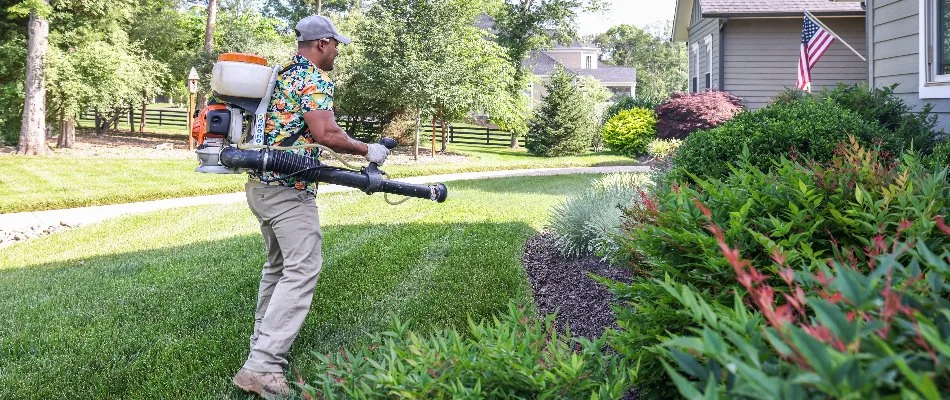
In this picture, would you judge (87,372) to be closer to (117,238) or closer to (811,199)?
(811,199)

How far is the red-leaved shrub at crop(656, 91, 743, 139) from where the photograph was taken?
57.2 feet

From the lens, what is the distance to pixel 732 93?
18688mm

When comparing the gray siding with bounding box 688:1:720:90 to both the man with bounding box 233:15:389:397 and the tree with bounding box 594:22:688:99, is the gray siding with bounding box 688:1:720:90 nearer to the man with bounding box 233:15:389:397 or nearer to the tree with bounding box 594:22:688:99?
the man with bounding box 233:15:389:397

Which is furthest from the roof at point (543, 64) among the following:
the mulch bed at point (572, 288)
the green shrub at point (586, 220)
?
the mulch bed at point (572, 288)

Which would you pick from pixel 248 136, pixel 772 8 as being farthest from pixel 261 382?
pixel 772 8

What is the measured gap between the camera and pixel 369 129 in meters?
28.1

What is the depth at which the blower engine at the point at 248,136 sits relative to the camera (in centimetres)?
378

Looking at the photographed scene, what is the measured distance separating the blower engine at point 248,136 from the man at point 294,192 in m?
0.07

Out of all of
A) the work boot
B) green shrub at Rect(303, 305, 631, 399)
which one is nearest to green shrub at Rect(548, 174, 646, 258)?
the work boot

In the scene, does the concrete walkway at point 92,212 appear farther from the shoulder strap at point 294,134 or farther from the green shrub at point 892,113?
the shoulder strap at point 294,134

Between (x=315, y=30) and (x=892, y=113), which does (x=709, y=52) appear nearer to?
(x=892, y=113)

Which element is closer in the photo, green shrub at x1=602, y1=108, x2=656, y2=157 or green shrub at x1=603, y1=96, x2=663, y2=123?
green shrub at x1=602, y1=108, x2=656, y2=157

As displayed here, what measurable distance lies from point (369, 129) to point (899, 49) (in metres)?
21.7

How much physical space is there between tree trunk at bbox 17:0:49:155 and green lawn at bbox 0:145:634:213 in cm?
99
